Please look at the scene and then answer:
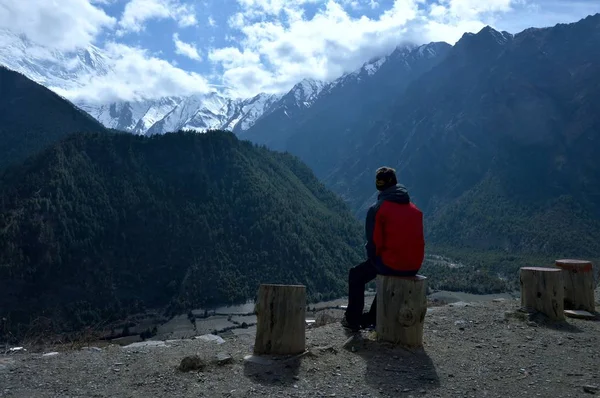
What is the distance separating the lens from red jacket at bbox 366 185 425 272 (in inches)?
324

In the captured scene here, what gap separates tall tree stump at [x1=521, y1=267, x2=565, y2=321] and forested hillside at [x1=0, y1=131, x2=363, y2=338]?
55.2 metres

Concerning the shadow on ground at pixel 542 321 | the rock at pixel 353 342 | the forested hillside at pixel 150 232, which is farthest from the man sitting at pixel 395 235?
the forested hillside at pixel 150 232

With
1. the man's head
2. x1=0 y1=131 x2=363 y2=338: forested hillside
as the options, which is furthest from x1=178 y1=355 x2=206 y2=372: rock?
x1=0 y1=131 x2=363 y2=338: forested hillside

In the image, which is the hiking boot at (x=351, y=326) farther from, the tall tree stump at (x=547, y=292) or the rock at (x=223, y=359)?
the tall tree stump at (x=547, y=292)

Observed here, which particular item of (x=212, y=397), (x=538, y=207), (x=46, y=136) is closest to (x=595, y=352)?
(x=212, y=397)

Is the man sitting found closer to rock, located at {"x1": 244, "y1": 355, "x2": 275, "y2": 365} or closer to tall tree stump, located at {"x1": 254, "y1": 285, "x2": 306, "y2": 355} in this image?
tall tree stump, located at {"x1": 254, "y1": 285, "x2": 306, "y2": 355}

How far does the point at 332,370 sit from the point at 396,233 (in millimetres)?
2441

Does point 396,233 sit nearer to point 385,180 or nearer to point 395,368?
point 385,180

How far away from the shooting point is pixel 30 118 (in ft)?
417

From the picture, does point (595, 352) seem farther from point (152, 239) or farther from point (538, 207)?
point (538, 207)

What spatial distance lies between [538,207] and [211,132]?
90.6 meters

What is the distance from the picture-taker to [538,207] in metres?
139

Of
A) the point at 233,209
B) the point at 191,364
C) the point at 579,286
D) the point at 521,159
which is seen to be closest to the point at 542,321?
the point at 579,286

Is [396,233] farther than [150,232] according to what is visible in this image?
No
